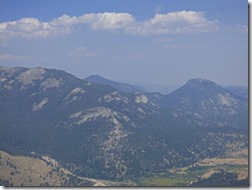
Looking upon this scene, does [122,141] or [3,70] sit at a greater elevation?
[3,70]

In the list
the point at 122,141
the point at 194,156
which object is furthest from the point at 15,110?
the point at 194,156

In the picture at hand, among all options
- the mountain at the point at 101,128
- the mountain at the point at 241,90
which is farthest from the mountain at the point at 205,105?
the mountain at the point at 241,90

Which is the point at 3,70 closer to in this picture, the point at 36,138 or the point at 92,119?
the point at 92,119

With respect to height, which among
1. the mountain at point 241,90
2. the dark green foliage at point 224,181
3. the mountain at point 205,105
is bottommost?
the dark green foliage at point 224,181

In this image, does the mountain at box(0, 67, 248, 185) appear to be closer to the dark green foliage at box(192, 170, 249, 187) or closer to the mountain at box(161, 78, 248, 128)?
the mountain at box(161, 78, 248, 128)

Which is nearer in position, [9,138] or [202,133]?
[9,138]

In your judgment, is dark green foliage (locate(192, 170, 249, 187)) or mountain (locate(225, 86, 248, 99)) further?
mountain (locate(225, 86, 248, 99))

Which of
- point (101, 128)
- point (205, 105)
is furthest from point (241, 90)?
point (205, 105)

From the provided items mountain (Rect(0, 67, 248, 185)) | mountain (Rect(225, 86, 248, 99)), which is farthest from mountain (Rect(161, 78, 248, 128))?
mountain (Rect(225, 86, 248, 99))

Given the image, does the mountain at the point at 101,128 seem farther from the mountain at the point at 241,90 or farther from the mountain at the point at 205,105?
the mountain at the point at 241,90
